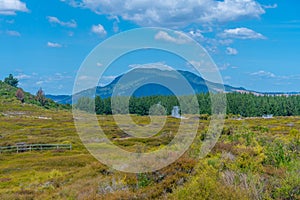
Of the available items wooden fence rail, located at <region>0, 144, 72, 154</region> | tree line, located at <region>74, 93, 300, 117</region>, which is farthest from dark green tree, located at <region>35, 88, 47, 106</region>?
wooden fence rail, located at <region>0, 144, 72, 154</region>

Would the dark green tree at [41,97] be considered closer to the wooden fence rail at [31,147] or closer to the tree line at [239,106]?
the tree line at [239,106]

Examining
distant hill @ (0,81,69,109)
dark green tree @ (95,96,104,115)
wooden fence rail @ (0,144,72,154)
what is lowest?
wooden fence rail @ (0,144,72,154)

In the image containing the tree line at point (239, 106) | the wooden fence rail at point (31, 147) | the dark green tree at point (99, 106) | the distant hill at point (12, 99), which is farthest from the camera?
the distant hill at point (12, 99)

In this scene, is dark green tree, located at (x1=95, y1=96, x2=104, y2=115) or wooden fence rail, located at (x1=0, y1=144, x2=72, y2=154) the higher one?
dark green tree, located at (x1=95, y1=96, x2=104, y2=115)

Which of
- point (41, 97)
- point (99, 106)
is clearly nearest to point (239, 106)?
point (99, 106)

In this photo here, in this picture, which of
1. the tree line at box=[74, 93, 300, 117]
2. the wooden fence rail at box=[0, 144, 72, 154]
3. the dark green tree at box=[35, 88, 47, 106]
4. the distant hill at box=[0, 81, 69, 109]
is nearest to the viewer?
the wooden fence rail at box=[0, 144, 72, 154]

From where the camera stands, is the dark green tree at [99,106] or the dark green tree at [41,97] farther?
the dark green tree at [41,97]

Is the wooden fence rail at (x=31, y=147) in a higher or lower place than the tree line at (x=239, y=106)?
lower

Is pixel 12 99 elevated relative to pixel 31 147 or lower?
elevated

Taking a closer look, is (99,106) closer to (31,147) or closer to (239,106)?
(239,106)

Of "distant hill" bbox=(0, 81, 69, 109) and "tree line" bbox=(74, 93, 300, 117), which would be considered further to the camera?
"distant hill" bbox=(0, 81, 69, 109)

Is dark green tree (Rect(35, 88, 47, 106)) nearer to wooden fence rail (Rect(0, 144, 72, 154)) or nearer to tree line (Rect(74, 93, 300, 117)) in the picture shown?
tree line (Rect(74, 93, 300, 117))

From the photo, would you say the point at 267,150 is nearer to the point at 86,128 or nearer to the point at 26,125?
the point at 86,128

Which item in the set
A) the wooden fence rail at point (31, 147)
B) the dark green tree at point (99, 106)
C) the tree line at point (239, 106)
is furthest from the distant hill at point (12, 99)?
the wooden fence rail at point (31, 147)
